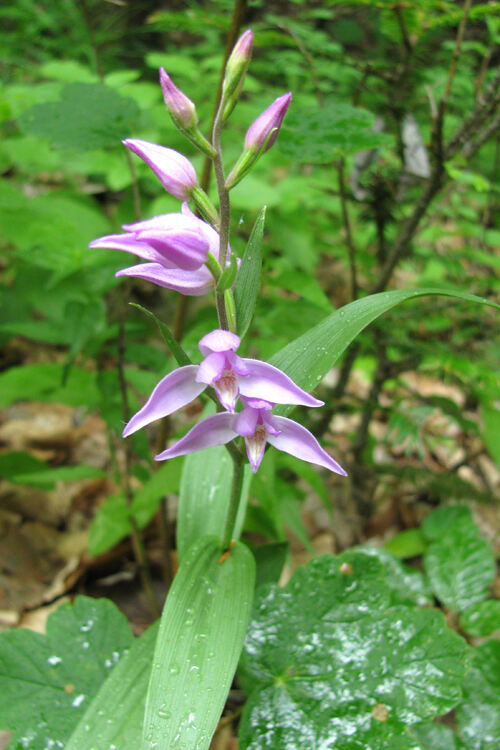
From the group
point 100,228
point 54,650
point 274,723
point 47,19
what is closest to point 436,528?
point 274,723

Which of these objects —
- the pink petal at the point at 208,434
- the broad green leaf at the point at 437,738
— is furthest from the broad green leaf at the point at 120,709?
the broad green leaf at the point at 437,738

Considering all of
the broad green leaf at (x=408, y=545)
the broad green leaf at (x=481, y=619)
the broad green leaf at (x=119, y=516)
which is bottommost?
→ the broad green leaf at (x=481, y=619)

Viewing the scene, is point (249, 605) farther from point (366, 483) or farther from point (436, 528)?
point (366, 483)

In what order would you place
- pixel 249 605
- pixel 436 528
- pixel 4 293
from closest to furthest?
1. pixel 249 605
2. pixel 436 528
3. pixel 4 293

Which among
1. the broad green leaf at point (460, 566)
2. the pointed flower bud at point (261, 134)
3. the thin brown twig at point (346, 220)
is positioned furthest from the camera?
the thin brown twig at point (346, 220)

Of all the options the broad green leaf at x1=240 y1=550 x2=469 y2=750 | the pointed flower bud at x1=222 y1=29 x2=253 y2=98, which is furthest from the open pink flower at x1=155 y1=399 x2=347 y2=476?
the pointed flower bud at x1=222 y1=29 x2=253 y2=98

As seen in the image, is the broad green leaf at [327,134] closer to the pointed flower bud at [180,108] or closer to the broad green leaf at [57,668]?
the pointed flower bud at [180,108]

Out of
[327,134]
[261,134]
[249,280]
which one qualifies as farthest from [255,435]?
[327,134]

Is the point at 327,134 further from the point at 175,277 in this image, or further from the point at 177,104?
the point at 175,277
